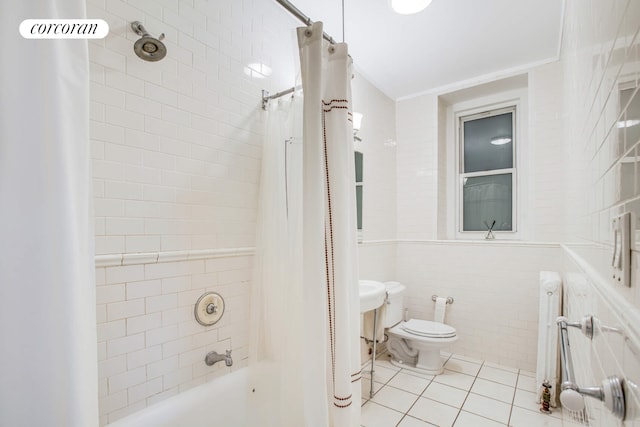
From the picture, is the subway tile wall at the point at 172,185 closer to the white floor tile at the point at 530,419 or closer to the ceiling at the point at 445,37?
the ceiling at the point at 445,37

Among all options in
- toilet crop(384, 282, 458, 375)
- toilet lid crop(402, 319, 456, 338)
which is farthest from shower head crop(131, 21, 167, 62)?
toilet lid crop(402, 319, 456, 338)

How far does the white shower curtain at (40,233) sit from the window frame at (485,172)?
3246mm

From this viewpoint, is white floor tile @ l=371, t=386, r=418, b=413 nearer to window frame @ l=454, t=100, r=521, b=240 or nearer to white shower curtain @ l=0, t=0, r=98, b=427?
window frame @ l=454, t=100, r=521, b=240

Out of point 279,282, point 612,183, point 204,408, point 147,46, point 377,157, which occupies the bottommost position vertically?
point 204,408

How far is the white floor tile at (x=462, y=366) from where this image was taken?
8.35 feet

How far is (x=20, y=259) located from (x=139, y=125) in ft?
2.85

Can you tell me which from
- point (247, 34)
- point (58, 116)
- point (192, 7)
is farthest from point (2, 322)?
point (247, 34)

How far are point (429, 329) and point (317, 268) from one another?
6.08ft

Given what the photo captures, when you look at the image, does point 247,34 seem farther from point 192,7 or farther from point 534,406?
point 534,406

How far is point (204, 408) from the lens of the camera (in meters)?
1.37

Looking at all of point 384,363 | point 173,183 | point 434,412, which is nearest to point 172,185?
point 173,183

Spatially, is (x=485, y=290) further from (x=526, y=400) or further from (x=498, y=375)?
(x=526, y=400)

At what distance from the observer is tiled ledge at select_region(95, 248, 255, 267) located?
46.1 inches

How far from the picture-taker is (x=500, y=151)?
302cm
